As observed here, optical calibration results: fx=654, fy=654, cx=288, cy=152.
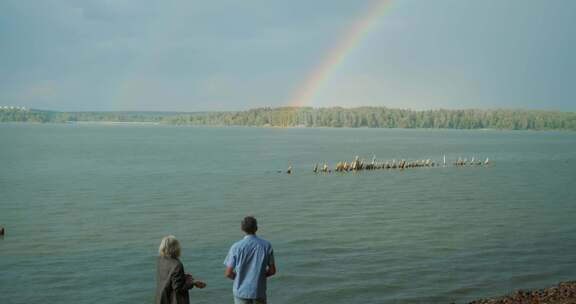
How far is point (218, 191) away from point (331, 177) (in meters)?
17.7

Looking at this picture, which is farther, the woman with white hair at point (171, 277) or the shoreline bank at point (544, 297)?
the shoreline bank at point (544, 297)

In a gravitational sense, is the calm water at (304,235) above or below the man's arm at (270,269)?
below

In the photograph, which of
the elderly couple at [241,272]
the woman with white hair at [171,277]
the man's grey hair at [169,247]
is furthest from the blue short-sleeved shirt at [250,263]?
the man's grey hair at [169,247]

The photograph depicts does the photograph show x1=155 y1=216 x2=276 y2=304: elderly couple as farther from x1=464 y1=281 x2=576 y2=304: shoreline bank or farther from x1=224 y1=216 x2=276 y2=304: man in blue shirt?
x1=464 y1=281 x2=576 y2=304: shoreline bank

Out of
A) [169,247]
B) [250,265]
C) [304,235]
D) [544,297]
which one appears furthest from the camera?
[304,235]

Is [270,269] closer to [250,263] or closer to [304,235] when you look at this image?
[250,263]

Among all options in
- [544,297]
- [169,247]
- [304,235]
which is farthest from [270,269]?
[304,235]

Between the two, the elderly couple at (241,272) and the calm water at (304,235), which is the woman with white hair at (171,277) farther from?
the calm water at (304,235)

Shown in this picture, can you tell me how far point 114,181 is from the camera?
2251 inches

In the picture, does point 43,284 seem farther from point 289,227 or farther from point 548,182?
point 548,182

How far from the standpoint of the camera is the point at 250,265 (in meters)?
9.48

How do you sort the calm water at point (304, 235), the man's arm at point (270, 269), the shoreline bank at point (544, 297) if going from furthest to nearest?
the calm water at point (304, 235), the shoreline bank at point (544, 297), the man's arm at point (270, 269)

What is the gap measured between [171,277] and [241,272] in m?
1.09

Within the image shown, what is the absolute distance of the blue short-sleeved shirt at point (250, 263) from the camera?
9391mm
